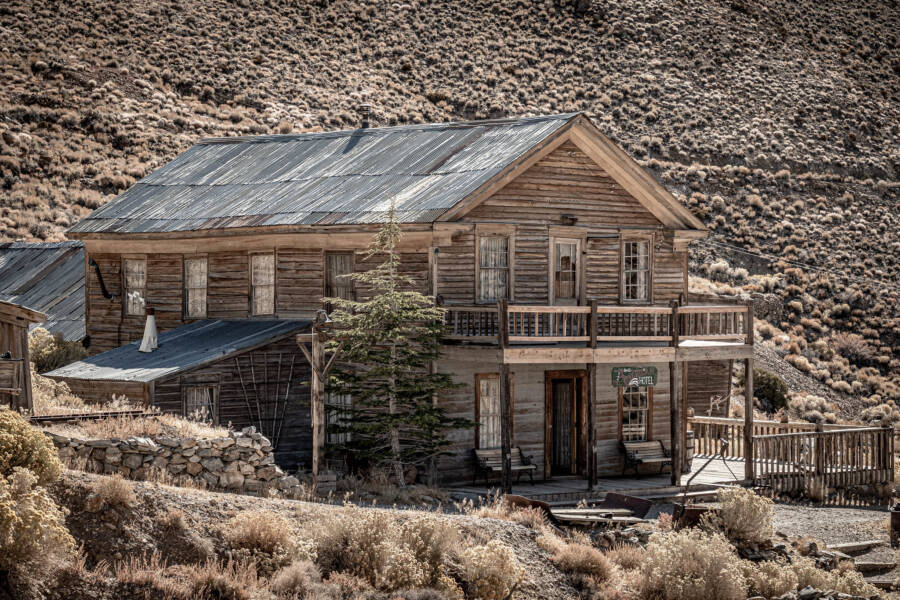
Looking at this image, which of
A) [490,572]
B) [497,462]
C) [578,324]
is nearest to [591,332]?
[578,324]

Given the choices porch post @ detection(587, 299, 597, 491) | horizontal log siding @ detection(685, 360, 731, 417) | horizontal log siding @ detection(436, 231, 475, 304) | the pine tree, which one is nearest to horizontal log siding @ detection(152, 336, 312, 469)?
the pine tree

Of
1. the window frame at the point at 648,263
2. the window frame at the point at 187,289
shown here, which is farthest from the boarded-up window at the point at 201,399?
the window frame at the point at 648,263

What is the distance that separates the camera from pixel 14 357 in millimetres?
17922

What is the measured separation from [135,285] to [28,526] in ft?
56.3

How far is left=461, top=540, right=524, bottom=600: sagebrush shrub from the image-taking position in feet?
47.5

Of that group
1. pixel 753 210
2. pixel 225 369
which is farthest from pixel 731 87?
pixel 225 369

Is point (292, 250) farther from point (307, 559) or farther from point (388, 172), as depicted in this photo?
point (307, 559)

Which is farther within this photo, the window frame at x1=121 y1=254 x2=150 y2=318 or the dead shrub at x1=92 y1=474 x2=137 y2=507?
the window frame at x1=121 y1=254 x2=150 y2=318

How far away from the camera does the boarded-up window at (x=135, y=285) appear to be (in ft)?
92.8

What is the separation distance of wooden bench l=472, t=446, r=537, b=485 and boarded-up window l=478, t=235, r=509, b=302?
2.95m

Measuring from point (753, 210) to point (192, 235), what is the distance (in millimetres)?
40870

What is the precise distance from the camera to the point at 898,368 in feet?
163

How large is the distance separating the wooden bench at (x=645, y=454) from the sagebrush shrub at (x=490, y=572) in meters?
10.9

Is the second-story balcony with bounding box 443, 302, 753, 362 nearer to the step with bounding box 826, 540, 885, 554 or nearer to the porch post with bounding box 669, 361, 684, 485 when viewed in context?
the porch post with bounding box 669, 361, 684, 485
